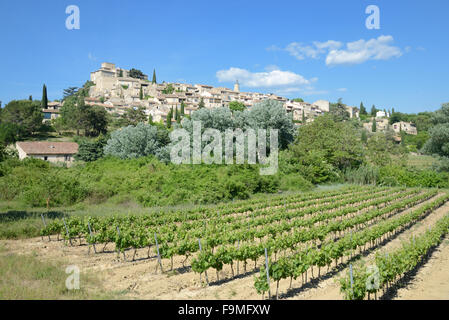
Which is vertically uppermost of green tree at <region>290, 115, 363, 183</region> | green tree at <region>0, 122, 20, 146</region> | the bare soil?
green tree at <region>0, 122, 20, 146</region>

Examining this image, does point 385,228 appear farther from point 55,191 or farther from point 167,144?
point 167,144

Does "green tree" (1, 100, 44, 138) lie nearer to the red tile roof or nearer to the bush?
the red tile roof

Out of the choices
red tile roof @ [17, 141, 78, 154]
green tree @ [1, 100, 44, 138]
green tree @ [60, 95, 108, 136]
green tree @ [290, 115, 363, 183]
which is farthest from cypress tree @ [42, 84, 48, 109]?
green tree @ [290, 115, 363, 183]

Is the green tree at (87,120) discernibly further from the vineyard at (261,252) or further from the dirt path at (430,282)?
the dirt path at (430,282)

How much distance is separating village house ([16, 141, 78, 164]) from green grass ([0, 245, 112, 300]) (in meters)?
31.4

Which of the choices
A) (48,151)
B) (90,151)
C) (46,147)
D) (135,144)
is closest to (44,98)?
(46,147)

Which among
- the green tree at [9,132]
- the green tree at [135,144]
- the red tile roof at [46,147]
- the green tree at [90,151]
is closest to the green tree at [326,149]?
the green tree at [135,144]

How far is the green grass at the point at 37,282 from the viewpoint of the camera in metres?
7.31

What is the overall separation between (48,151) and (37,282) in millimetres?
35746

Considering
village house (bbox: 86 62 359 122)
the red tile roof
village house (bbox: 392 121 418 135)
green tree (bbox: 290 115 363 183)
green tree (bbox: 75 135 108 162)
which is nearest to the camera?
green tree (bbox: 290 115 363 183)

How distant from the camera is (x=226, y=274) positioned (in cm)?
991

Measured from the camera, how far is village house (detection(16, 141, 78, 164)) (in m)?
38.3
